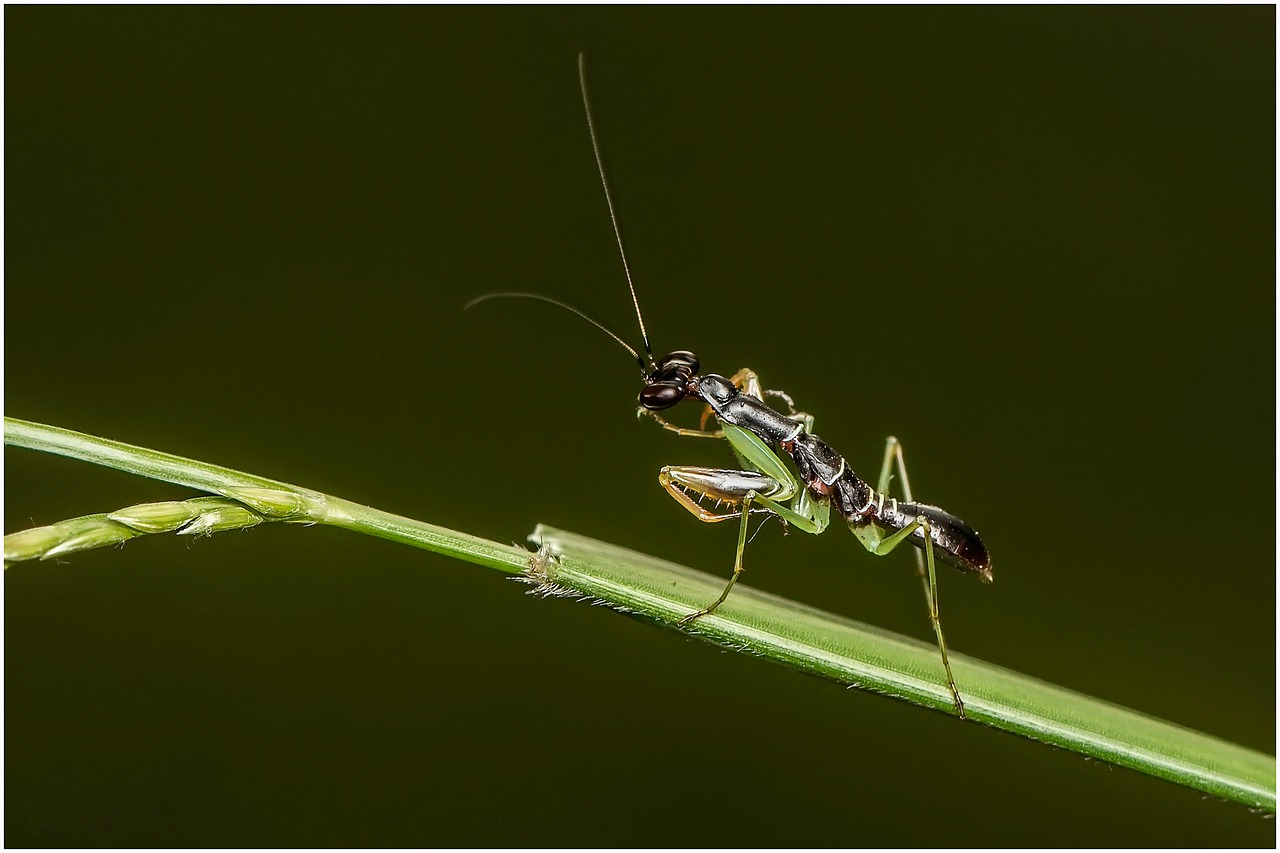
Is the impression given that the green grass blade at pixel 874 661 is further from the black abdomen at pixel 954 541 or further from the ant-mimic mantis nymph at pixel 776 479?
the black abdomen at pixel 954 541

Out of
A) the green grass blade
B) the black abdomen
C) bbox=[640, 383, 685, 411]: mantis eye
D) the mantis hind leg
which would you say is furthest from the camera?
the black abdomen

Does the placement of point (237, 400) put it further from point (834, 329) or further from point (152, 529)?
point (834, 329)

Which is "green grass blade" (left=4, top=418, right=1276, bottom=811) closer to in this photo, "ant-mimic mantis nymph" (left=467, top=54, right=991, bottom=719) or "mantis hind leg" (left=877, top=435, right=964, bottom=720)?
"mantis hind leg" (left=877, top=435, right=964, bottom=720)

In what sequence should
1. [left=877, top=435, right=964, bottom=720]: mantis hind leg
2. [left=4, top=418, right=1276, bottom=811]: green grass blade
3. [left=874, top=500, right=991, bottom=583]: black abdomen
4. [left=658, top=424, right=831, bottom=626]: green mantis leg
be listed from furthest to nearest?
1. [left=874, top=500, right=991, bottom=583]: black abdomen
2. [left=658, top=424, right=831, bottom=626]: green mantis leg
3. [left=877, top=435, right=964, bottom=720]: mantis hind leg
4. [left=4, top=418, right=1276, bottom=811]: green grass blade

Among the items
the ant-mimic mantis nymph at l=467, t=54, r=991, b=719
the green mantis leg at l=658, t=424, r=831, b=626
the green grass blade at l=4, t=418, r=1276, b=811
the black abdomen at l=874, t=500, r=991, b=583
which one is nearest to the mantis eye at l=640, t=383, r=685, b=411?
the ant-mimic mantis nymph at l=467, t=54, r=991, b=719

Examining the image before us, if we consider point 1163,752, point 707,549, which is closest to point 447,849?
point 707,549

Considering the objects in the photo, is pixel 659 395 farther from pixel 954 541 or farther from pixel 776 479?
pixel 954 541
